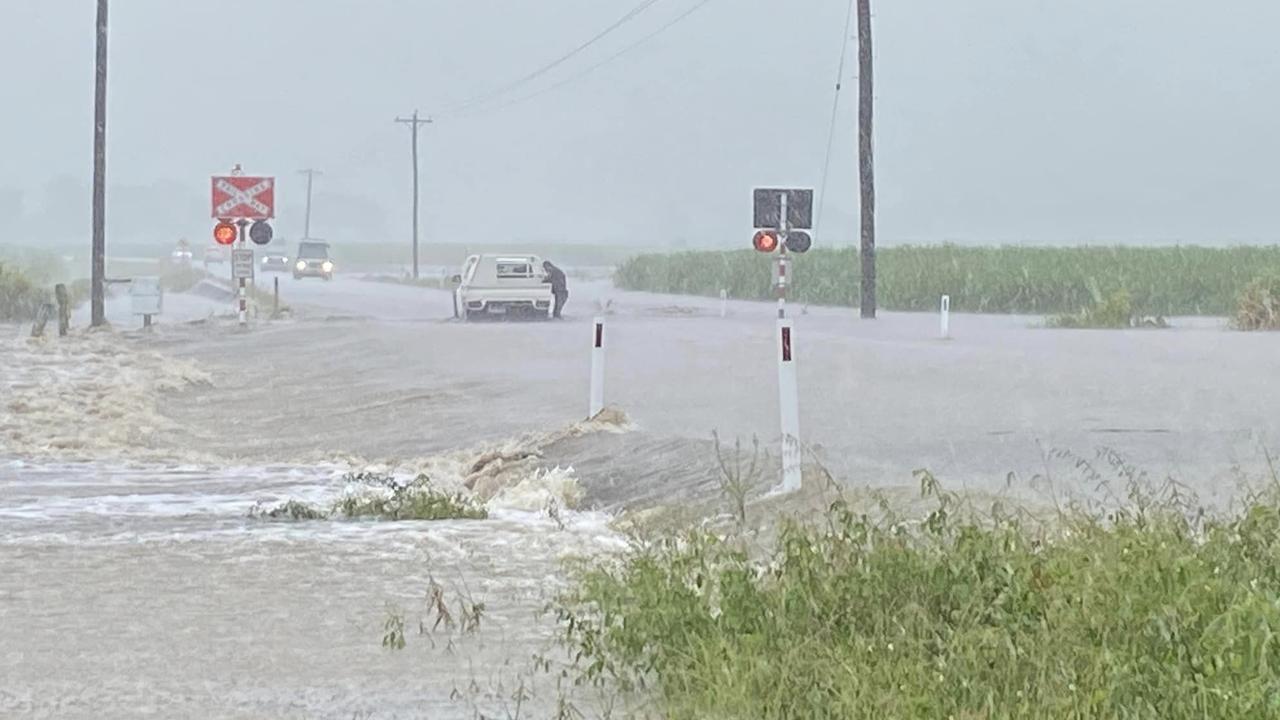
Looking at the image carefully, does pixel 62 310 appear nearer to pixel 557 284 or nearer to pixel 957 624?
pixel 557 284

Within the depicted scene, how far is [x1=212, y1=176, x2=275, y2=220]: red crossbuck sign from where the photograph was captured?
123ft

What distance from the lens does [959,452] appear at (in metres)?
15.2

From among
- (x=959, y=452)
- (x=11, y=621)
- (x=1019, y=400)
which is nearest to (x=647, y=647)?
(x=11, y=621)

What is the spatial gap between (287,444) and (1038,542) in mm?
12762

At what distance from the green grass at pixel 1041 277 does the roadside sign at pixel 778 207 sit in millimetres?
17447

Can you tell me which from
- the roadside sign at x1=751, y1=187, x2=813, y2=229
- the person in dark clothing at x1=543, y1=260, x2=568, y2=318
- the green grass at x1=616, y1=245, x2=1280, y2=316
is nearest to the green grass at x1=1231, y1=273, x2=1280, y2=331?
the roadside sign at x1=751, y1=187, x2=813, y2=229

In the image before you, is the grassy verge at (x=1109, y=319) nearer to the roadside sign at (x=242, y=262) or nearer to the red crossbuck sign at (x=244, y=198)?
the red crossbuck sign at (x=244, y=198)

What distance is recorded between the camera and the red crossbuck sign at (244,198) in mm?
37625

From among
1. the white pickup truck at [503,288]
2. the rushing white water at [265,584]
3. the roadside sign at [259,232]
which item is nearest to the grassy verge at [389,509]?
the rushing white water at [265,584]

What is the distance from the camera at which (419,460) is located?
17938 millimetres

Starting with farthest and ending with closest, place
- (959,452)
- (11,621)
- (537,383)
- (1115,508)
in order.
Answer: (537,383) → (959,452) → (1115,508) → (11,621)

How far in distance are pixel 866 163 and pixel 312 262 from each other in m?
54.0

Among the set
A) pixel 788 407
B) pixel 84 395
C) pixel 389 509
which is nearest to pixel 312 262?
pixel 84 395

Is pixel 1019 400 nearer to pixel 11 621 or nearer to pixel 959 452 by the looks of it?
pixel 959 452
